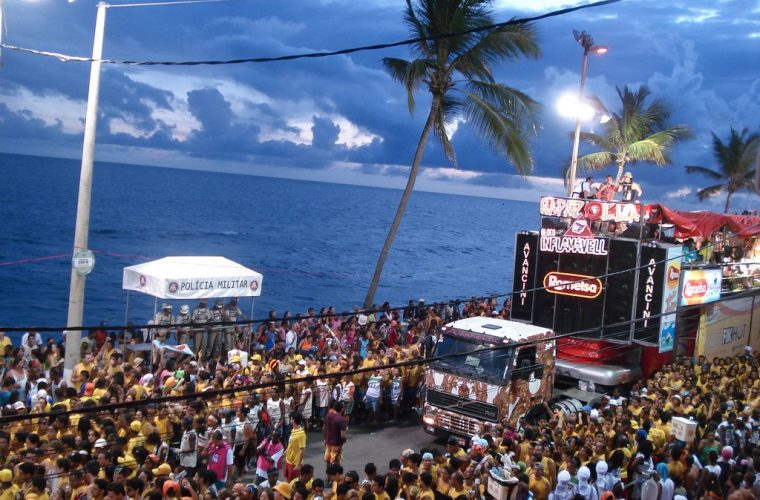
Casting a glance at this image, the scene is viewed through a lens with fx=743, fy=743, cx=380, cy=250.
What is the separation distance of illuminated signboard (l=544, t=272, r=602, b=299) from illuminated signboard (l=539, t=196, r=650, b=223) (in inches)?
58.1

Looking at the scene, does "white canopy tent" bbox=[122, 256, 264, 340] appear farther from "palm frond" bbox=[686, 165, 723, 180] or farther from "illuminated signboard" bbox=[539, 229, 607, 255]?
"palm frond" bbox=[686, 165, 723, 180]

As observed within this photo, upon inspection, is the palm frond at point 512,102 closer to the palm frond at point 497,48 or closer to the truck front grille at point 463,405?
the palm frond at point 497,48

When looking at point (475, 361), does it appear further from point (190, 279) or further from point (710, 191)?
point (710, 191)

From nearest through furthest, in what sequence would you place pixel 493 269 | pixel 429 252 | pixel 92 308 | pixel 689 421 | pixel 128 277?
pixel 689 421 < pixel 128 277 < pixel 92 308 < pixel 493 269 < pixel 429 252

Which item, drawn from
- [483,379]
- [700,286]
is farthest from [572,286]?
[483,379]

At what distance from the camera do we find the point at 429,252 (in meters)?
105

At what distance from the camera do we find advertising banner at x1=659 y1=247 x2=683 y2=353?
16594 mm

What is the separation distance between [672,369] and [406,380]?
6.24m

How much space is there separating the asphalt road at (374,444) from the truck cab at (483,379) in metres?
0.71

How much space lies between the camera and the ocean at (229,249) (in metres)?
53.2

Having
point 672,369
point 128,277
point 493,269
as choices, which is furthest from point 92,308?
point 493,269

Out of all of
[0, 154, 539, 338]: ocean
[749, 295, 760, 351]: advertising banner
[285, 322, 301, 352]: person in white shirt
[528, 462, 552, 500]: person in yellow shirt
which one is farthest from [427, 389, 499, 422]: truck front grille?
[0, 154, 539, 338]: ocean

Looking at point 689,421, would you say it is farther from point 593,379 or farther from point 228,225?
point 228,225

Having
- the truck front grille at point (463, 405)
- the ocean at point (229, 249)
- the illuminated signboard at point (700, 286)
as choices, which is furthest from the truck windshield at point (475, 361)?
the ocean at point (229, 249)
